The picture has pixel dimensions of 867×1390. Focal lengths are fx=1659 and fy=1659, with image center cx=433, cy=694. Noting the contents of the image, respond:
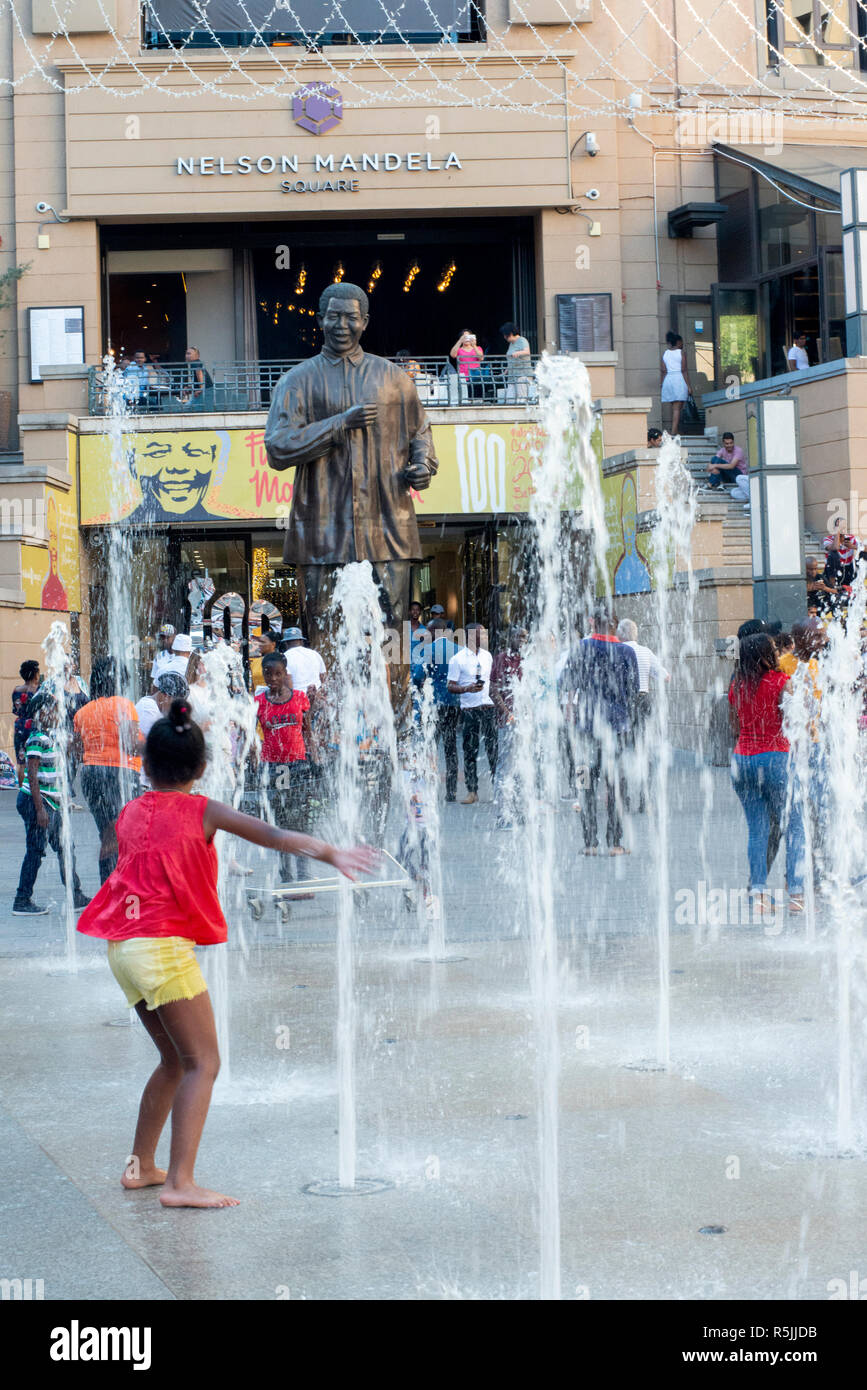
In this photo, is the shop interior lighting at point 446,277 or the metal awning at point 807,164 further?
the shop interior lighting at point 446,277

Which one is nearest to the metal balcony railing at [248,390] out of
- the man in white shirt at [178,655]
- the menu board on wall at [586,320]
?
the menu board on wall at [586,320]

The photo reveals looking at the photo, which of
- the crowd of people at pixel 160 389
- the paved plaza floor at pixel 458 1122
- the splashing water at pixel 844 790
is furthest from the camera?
the crowd of people at pixel 160 389

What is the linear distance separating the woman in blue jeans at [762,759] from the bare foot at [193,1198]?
5.03m

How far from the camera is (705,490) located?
22938 mm

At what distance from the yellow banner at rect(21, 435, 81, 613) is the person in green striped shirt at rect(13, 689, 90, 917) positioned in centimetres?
1030

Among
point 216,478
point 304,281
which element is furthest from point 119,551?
point 304,281

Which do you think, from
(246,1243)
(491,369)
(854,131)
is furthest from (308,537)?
(854,131)

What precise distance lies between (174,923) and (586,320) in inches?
923

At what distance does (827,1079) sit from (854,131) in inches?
1001

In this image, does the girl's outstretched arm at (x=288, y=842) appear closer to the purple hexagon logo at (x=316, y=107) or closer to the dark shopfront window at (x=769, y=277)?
the dark shopfront window at (x=769, y=277)

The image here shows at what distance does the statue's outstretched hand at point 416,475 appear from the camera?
896cm

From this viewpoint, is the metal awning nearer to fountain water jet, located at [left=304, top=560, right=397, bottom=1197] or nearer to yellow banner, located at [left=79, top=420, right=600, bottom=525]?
yellow banner, located at [left=79, top=420, right=600, bottom=525]

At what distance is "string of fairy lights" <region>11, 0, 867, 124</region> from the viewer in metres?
26.2

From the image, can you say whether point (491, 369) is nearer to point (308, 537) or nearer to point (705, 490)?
point (705, 490)
